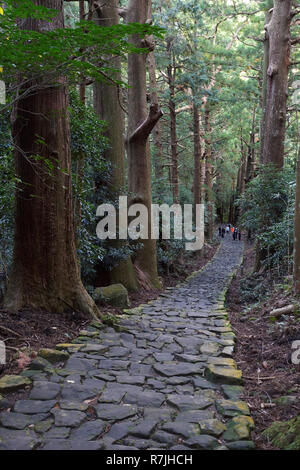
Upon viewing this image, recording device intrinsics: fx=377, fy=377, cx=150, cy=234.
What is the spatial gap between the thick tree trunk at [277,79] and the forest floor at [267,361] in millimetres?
5858

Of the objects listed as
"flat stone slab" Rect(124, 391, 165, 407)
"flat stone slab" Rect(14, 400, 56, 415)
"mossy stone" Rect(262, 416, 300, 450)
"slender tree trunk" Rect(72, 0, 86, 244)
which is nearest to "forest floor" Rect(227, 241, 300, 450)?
"mossy stone" Rect(262, 416, 300, 450)

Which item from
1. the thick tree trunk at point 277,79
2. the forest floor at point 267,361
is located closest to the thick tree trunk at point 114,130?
the forest floor at point 267,361

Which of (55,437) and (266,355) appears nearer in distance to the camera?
(55,437)

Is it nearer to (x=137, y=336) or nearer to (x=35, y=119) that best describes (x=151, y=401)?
(x=137, y=336)

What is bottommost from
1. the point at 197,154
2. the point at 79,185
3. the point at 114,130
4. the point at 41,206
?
the point at 41,206

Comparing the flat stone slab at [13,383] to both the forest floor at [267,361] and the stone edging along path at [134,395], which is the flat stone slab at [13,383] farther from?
the forest floor at [267,361]

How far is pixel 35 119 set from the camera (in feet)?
17.9

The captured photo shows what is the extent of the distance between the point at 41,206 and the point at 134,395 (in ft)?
10.4

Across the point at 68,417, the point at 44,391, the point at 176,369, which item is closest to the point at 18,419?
the point at 68,417

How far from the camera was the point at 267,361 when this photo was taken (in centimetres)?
462

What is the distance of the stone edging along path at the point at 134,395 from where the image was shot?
268cm

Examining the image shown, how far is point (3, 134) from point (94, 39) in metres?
2.80

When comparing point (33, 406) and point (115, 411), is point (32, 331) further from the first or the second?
point (115, 411)

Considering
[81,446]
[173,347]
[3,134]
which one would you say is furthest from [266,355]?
[3,134]
